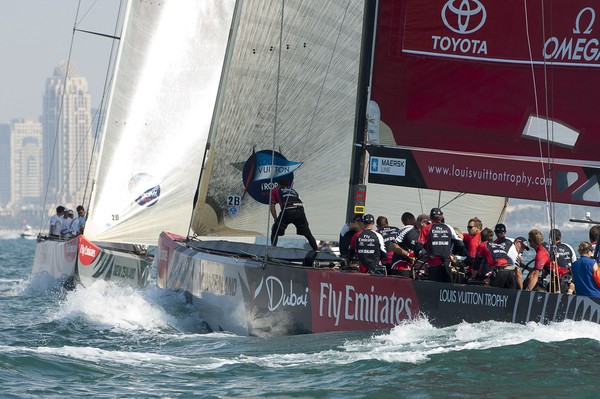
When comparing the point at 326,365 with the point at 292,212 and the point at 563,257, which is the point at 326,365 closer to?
the point at 563,257

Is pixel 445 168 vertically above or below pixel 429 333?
above

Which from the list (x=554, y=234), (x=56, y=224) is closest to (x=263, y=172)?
(x=554, y=234)

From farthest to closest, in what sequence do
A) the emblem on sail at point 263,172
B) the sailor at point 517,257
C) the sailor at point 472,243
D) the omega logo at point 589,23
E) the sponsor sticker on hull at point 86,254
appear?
the sponsor sticker on hull at point 86,254 → the emblem on sail at point 263,172 → the sailor at point 472,243 → the omega logo at point 589,23 → the sailor at point 517,257

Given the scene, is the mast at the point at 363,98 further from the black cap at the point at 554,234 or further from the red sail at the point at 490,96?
the black cap at the point at 554,234

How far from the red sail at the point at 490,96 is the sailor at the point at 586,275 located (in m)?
0.90

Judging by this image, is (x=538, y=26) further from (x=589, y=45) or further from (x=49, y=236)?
(x=49, y=236)

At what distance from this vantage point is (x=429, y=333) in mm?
8750

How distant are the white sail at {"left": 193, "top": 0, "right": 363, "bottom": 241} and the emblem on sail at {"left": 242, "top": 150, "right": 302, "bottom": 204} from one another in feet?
0.04

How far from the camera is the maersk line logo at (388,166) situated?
33.4 ft

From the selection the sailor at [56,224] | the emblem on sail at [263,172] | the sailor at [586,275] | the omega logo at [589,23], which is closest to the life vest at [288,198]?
the emblem on sail at [263,172]

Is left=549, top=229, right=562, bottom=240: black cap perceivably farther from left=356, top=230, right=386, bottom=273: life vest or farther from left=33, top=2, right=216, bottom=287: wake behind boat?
left=33, top=2, right=216, bottom=287: wake behind boat

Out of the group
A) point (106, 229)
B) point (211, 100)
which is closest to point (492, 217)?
point (211, 100)

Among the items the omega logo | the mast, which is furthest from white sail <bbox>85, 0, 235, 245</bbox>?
the omega logo

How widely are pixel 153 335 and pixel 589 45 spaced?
4.66m
